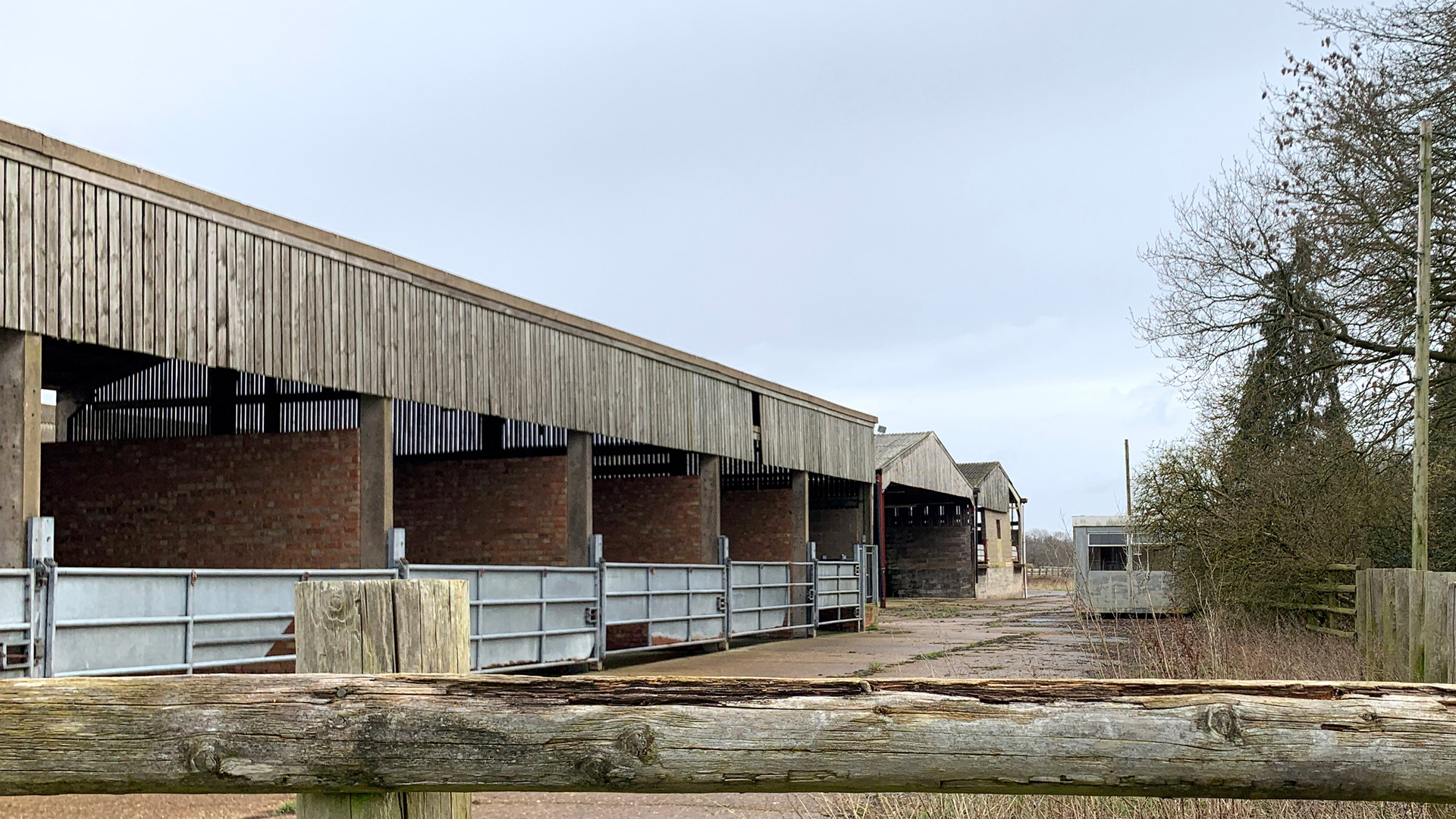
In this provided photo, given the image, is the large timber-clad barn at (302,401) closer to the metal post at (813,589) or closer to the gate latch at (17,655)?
the gate latch at (17,655)

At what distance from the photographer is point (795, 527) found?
2536 cm

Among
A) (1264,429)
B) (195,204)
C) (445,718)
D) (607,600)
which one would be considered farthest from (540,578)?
(445,718)

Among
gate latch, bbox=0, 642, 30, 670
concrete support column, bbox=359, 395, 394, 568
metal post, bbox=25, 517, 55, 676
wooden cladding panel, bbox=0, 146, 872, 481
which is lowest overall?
gate latch, bbox=0, 642, 30, 670

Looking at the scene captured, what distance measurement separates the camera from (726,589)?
2094cm

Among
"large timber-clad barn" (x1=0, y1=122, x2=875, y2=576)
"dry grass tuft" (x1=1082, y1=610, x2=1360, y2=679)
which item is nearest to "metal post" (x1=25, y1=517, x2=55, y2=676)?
"large timber-clad barn" (x1=0, y1=122, x2=875, y2=576)

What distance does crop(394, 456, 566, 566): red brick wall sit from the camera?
61.1ft

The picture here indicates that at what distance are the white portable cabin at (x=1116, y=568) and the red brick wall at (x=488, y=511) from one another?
327 inches

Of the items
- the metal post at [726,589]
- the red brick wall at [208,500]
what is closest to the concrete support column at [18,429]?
the red brick wall at [208,500]

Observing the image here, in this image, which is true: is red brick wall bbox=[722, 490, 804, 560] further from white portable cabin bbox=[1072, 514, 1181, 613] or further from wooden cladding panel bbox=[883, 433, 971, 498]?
wooden cladding panel bbox=[883, 433, 971, 498]

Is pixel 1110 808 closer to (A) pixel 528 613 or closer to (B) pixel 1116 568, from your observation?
(A) pixel 528 613

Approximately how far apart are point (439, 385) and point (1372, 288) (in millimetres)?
12333

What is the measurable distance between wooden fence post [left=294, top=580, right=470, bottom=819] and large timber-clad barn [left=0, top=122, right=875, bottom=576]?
7.90m

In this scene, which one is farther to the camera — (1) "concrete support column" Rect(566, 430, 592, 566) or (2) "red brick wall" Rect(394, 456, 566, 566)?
(2) "red brick wall" Rect(394, 456, 566, 566)

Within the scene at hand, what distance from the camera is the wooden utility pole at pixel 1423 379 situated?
14.1 metres
